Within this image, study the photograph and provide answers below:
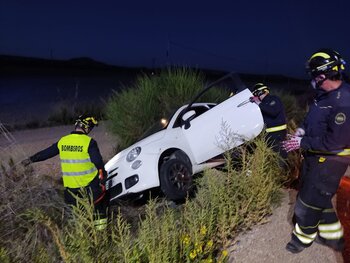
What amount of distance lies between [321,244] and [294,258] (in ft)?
1.45

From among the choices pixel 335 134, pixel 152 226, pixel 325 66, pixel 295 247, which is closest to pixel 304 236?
pixel 295 247

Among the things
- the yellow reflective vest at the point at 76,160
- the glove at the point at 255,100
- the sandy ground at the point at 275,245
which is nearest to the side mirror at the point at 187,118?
the glove at the point at 255,100

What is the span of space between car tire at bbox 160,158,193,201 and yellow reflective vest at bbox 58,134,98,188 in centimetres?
Result: 113

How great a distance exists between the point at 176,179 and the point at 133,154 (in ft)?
2.60

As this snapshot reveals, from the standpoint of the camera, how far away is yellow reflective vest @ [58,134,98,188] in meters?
5.15

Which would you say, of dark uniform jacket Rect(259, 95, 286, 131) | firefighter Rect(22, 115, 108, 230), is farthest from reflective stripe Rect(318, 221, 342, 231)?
firefighter Rect(22, 115, 108, 230)

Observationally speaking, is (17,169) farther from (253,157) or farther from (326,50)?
(326,50)

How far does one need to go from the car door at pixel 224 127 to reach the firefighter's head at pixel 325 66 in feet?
6.88

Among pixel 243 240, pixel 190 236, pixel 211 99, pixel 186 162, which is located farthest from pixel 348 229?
pixel 211 99

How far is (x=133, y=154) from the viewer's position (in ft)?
20.1

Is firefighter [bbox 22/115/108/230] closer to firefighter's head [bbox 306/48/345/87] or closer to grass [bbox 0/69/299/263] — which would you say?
grass [bbox 0/69/299/263]

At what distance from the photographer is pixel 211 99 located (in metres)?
9.84

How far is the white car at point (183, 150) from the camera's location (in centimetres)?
584

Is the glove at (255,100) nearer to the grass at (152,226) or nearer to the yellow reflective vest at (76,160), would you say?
the grass at (152,226)
